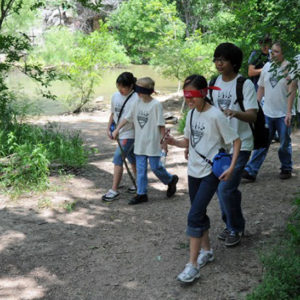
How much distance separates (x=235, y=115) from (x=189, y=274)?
1.28 m

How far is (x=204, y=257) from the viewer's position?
3609 mm

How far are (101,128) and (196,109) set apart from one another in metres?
8.48

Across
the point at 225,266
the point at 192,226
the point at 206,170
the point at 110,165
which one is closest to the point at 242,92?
the point at 206,170

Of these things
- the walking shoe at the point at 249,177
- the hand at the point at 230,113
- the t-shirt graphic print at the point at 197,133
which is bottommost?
the walking shoe at the point at 249,177

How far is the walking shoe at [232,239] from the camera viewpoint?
389 centimetres

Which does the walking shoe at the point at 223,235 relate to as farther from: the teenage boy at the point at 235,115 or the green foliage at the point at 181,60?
the green foliage at the point at 181,60

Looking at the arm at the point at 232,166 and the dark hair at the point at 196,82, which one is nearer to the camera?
the arm at the point at 232,166

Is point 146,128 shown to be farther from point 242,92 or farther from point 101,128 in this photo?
point 101,128

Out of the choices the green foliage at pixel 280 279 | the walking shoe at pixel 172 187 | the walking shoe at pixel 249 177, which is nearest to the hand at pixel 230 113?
the green foliage at pixel 280 279

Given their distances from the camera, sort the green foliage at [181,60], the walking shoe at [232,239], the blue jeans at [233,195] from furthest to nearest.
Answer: the green foliage at [181,60]
the walking shoe at [232,239]
the blue jeans at [233,195]

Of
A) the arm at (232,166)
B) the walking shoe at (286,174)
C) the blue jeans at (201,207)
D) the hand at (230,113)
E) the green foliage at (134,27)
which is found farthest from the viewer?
the green foliage at (134,27)

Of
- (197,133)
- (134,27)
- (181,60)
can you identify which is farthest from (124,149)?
(134,27)

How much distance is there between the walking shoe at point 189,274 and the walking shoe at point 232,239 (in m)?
0.63

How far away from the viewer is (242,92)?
12.1 feet
